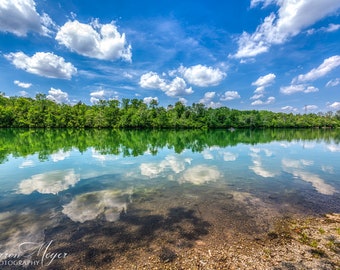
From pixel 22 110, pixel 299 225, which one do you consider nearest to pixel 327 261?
pixel 299 225

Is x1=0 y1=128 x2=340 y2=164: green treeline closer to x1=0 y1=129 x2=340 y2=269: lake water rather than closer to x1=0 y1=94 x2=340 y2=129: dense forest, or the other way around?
x1=0 y1=129 x2=340 y2=269: lake water

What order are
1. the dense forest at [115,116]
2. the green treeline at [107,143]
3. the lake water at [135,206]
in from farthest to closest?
the dense forest at [115,116]
the green treeline at [107,143]
the lake water at [135,206]

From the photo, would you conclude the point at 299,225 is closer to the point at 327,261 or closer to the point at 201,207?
the point at 327,261

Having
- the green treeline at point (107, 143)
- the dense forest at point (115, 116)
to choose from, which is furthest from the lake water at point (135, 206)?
the dense forest at point (115, 116)

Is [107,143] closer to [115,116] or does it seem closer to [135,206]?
[135,206]

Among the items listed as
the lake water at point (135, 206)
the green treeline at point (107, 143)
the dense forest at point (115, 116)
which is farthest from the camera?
the dense forest at point (115, 116)

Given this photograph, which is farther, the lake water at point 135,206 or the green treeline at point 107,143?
the green treeline at point 107,143

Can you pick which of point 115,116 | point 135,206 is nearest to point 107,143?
point 135,206

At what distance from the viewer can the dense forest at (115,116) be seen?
70562 millimetres

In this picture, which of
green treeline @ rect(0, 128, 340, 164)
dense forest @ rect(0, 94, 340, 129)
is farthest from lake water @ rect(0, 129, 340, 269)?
dense forest @ rect(0, 94, 340, 129)

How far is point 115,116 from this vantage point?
80.1 m

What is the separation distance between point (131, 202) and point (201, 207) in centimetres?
299

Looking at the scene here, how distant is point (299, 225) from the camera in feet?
20.6

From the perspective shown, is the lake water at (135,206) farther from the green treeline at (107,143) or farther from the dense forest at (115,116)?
the dense forest at (115,116)
